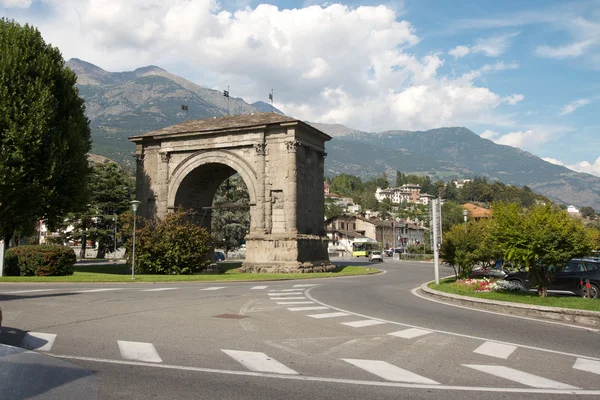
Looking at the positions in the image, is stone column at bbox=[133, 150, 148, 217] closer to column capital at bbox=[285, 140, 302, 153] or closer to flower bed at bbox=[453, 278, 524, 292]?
column capital at bbox=[285, 140, 302, 153]

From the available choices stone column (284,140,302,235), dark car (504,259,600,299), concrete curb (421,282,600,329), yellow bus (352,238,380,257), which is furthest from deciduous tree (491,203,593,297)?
yellow bus (352,238,380,257)

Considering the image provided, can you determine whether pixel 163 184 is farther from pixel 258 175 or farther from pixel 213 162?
pixel 258 175

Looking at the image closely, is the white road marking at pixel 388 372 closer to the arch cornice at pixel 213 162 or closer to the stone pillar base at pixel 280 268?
the stone pillar base at pixel 280 268

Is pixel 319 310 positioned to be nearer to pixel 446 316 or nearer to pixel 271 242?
pixel 446 316

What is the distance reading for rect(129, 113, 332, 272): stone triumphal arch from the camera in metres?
35.1

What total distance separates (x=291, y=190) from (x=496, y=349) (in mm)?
27022

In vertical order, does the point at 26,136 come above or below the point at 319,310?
above

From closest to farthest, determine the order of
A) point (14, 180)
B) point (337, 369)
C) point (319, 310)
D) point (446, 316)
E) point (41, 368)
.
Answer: point (41, 368), point (337, 369), point (446, 316), point (319, 310), point (14, 180)

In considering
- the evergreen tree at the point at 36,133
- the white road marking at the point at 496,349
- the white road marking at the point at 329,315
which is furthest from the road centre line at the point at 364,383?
the evergreen tree at the point at 36,133

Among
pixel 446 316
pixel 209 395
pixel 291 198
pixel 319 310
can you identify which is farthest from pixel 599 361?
pixel 291 198

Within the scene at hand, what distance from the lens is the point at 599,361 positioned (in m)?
7.89

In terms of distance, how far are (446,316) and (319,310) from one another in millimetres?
3475

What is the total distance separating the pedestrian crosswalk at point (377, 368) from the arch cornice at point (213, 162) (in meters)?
28.6

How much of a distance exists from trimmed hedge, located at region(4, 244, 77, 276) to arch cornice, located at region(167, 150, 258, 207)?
11.9m
